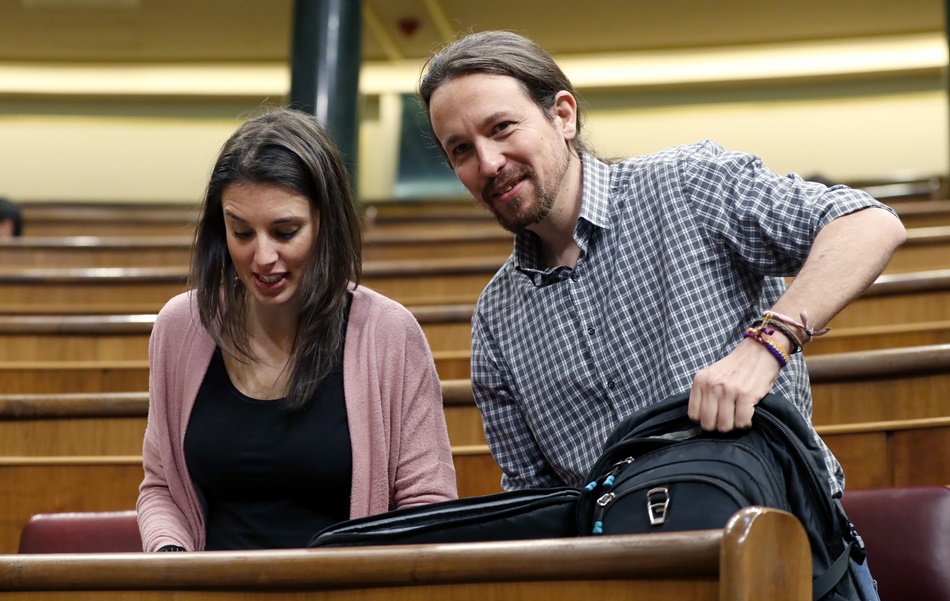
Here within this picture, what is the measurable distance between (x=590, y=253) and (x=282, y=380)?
218 mm

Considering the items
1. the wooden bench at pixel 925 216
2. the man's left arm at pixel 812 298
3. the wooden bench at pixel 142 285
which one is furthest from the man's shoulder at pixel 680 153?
the wooden bench at pixel 925 216

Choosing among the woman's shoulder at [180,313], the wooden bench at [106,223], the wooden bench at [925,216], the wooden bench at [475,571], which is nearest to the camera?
the wooden bench at [475,571]

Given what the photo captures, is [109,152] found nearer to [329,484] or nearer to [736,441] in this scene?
[329,484]

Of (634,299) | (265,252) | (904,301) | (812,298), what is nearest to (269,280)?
(265,252)

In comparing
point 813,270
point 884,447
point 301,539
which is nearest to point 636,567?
point 813,270

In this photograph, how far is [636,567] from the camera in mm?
347

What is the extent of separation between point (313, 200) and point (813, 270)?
0.33m

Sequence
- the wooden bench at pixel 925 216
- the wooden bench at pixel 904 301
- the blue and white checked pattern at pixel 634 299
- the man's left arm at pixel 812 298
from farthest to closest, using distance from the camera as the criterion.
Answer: the wooden bench at pixel 925 216
the wooden bench at pixel 904 301
the blue and white checked pattern at pixel 634 299
the man's left arm at pixel 812 298

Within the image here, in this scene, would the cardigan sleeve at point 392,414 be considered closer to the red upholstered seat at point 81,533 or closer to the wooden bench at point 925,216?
the red upholstered seat at point 81,533

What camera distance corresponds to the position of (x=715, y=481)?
0.39 m

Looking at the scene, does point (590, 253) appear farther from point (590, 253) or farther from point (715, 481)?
point (715, 481)

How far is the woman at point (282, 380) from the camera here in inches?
25.1

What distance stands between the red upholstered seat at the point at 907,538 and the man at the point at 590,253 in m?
0.07

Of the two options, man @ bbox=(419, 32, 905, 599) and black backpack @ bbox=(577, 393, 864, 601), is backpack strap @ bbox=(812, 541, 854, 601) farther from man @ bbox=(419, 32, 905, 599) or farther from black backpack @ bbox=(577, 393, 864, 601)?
man @ bbox=(419, 32, 905, 599)
